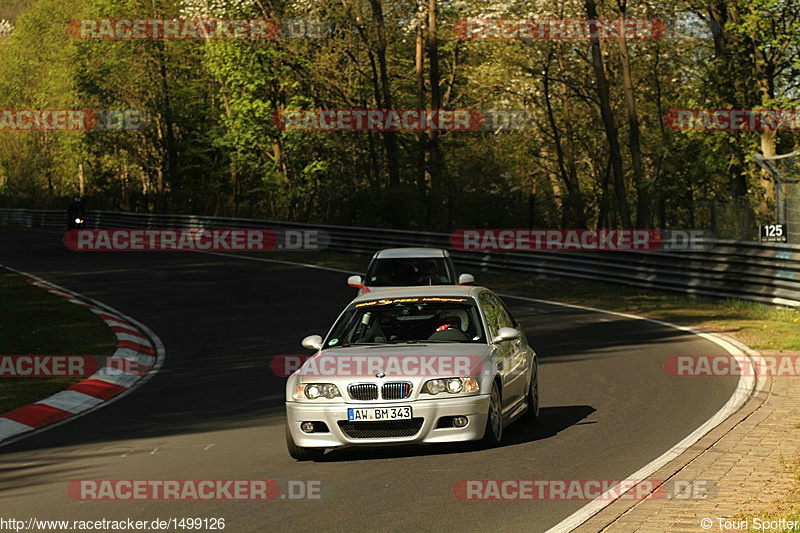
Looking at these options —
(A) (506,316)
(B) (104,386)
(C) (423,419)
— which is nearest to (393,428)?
(C) (423,419)

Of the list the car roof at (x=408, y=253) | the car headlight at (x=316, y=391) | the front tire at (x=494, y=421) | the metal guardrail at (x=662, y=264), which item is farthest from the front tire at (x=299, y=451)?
the metal guardrail at (x=662, y=264)

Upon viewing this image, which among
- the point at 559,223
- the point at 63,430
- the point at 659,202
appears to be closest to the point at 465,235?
the point at 559,223

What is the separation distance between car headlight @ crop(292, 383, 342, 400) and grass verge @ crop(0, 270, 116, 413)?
5348 mm

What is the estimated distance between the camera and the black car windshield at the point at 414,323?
10.9m

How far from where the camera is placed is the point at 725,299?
80.1 feet

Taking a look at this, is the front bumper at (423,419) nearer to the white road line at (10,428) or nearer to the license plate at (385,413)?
the license plate at (385,413)

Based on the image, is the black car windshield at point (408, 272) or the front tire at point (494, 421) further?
the black car windshield at point (408, 272)

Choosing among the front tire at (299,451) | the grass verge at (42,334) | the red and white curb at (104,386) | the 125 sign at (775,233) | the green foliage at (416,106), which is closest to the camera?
the front tire at (299,451)

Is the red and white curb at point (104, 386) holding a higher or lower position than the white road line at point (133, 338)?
lower

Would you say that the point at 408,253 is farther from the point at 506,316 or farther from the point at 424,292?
the point at 424,292

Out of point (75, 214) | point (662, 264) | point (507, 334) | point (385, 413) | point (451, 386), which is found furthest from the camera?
point (75, 214)

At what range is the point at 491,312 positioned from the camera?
11.5m

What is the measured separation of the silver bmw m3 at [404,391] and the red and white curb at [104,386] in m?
3.81

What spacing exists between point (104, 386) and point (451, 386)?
24.3 ft
